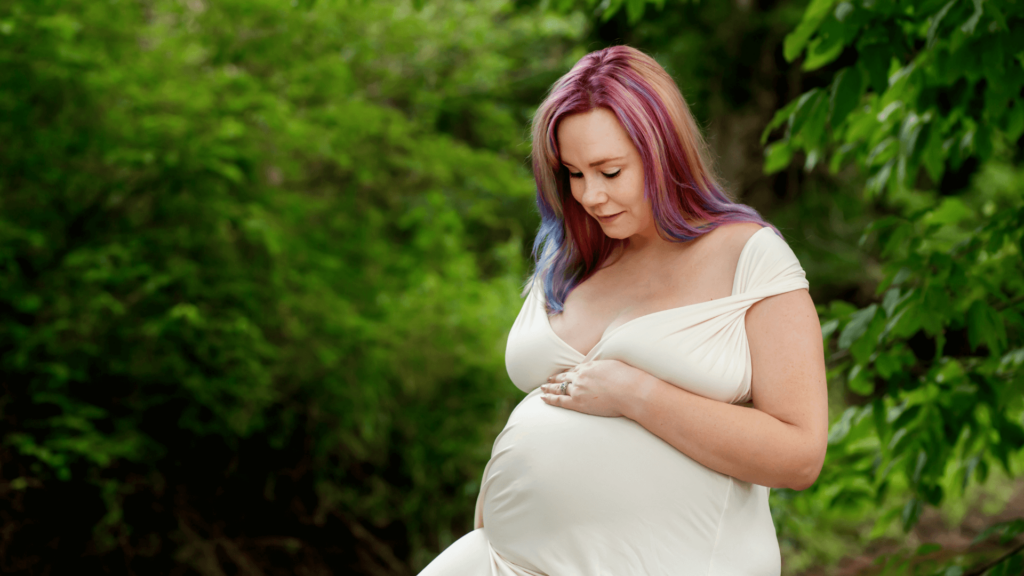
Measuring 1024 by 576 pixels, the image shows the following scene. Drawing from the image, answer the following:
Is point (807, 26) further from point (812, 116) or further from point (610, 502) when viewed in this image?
point (610, 502)

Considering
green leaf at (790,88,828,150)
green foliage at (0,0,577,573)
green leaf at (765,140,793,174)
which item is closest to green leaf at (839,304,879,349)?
green leaf at (790,88,828,150)

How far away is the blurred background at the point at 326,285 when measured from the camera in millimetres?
2240

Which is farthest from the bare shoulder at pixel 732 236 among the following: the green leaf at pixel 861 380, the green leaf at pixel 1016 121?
the green leaf at pixel 1016 121

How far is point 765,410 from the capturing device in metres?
1.31

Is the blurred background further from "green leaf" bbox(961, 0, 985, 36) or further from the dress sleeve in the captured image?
the dress sleeve

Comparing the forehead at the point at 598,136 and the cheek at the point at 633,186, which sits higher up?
the forehead at the point at 598,136

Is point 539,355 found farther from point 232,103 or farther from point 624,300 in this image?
point 232,103

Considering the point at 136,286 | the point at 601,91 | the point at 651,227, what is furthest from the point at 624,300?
the point at 136,286

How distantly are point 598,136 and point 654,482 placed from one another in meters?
0.61

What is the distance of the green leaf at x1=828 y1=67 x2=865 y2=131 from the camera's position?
198cm

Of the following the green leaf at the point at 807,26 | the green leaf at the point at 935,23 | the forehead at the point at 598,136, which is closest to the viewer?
the forehead at the point at 598,136

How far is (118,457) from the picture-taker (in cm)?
393

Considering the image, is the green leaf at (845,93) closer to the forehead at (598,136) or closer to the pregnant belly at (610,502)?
the forehead at (598,136)

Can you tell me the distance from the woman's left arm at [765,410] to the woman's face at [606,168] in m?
0.28
